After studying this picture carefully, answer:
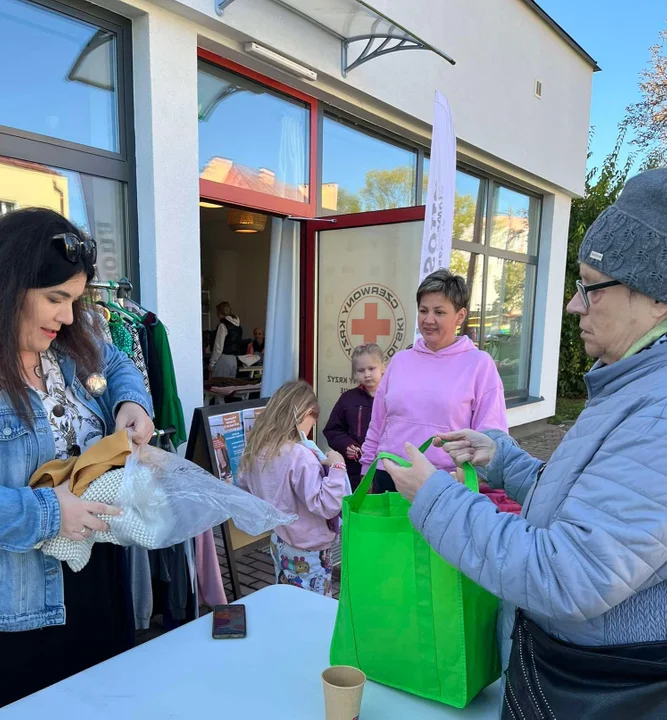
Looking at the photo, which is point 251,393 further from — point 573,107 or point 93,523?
point 573,107

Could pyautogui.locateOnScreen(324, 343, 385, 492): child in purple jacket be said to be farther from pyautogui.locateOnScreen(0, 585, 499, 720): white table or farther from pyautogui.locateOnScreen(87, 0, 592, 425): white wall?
pyautogui.locateOnScreen(0, 585, 499, 720): white table

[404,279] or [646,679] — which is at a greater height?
[404,279]

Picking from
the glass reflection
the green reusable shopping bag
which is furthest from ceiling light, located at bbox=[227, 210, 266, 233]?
the green reusable shopping bag

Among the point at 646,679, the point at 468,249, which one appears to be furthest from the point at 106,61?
the point at 468,249

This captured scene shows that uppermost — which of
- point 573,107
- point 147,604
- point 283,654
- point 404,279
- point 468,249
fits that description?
point 573,107

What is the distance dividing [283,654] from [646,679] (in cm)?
78

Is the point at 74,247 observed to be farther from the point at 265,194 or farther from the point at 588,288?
the point at 265,194

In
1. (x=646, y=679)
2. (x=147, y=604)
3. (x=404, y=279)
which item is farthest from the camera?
(x=404, y=279)

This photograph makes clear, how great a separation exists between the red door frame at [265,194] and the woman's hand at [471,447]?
287cm

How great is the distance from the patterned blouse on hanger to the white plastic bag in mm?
160

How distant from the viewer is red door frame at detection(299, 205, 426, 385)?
435cm

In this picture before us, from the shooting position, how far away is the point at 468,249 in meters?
6.32

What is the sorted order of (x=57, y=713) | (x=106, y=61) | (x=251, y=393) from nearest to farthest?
(x=57, y=713) < (x=106, y=61) < (x=251, y=393)

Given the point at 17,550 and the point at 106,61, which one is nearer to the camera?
the point at 17,550
